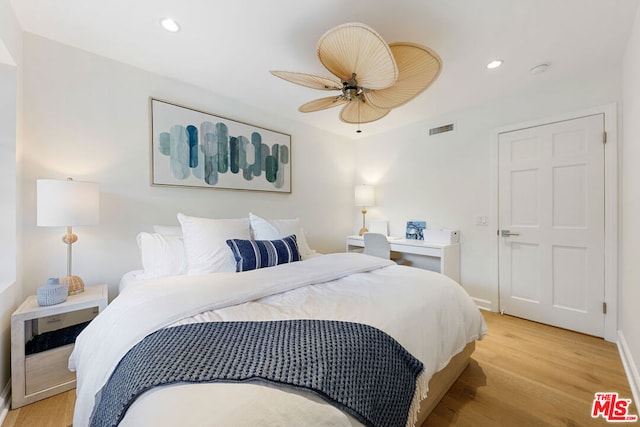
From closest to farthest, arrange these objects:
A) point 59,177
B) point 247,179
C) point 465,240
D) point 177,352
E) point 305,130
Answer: point 177,352
point 59,177
point 247,179
point 465,240
point 305,130

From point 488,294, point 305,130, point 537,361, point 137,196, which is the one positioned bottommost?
point 537,361

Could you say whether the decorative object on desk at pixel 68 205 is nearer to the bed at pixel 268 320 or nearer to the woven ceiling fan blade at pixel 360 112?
the bed at pixel 268 320

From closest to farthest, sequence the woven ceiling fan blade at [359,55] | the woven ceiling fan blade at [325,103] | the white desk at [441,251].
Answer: the woven ceiling fan blade at [359,55] → the woven ceiling fan blade at [325,103] → the white desk at [441,251]

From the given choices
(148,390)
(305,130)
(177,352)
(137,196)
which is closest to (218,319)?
(177,352)

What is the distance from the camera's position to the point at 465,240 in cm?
313

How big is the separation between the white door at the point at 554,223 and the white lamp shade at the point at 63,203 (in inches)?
147

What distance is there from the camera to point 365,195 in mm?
3936

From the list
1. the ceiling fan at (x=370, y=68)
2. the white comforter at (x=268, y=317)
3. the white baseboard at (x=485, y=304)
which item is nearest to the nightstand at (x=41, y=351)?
the white comforter at (x=268, y=317)

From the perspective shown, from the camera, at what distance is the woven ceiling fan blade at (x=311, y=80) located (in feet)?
5.27

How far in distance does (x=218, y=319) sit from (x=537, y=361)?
7.73 ft

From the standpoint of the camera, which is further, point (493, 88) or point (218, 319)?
point (493, 88)

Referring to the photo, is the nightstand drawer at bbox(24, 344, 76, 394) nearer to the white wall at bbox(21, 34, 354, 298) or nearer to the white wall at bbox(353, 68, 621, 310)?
the white wall at bbox(21, 34, 354, 298)

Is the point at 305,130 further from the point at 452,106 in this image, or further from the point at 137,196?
the point at 137,196

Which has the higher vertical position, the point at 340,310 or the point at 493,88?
the point at 493,88
